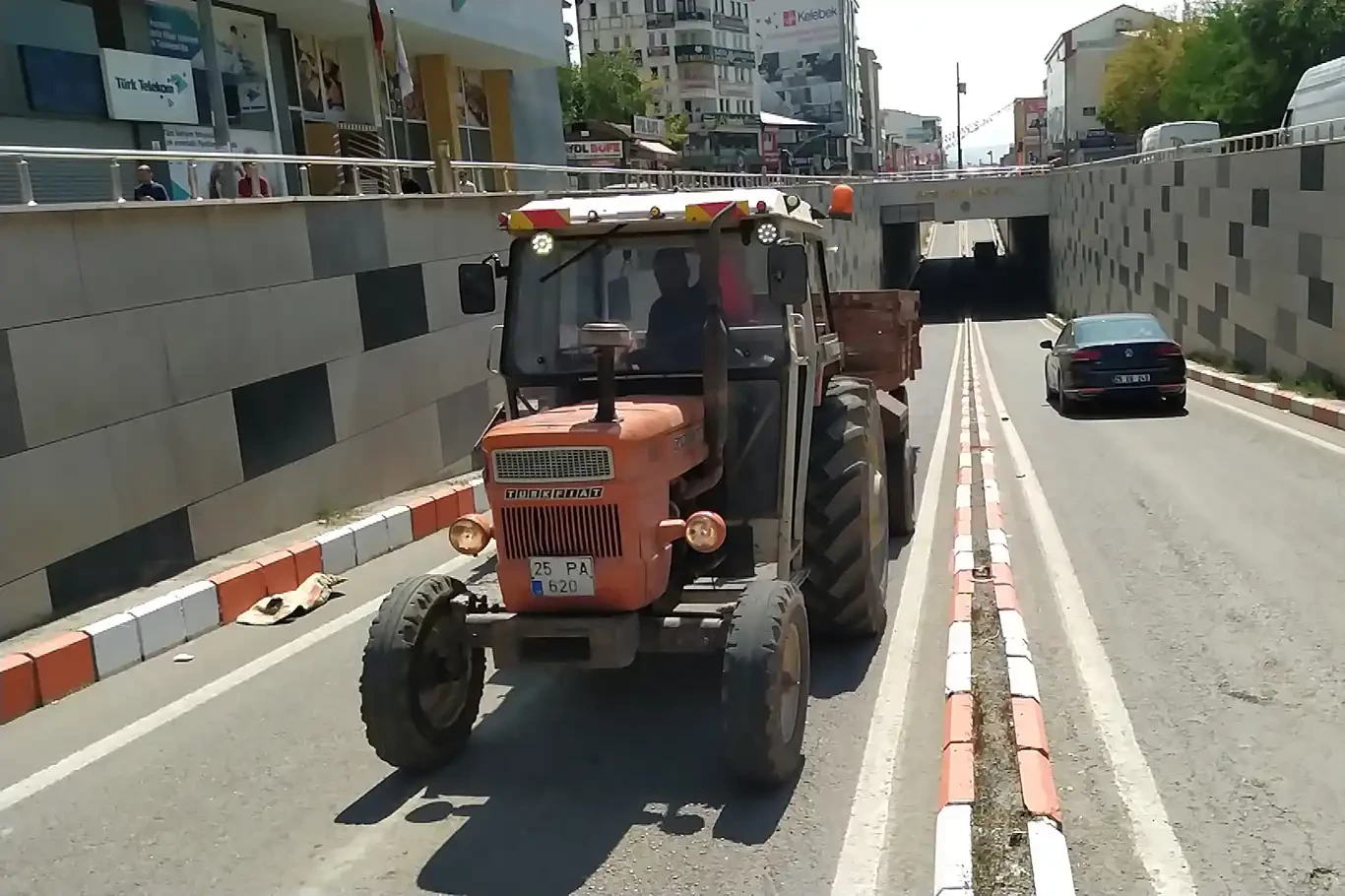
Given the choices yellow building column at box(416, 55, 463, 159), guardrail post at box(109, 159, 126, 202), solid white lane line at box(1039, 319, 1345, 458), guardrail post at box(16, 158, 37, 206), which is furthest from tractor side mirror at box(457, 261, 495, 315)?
yellow building column at box(416, 55, 463, 159)

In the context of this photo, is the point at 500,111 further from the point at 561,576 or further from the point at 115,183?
the point at 561,576

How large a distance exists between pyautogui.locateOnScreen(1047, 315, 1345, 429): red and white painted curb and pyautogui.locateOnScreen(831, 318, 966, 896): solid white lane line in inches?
307

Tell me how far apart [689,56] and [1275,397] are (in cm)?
8515

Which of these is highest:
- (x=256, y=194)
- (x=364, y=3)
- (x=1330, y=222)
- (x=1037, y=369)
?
(x=364, y=3)

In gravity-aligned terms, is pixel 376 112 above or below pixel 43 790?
above

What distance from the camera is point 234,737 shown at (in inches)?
237

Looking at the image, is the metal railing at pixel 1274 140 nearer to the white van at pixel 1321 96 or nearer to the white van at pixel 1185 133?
the white van at pixel 1321 96

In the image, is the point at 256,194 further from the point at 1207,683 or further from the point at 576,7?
the point at 576,7

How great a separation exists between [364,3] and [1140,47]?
79.9 meters

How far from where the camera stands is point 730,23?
332 ft

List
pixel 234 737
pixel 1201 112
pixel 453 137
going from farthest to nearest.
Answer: pixel 1201 112 < pixel 453 137 < pixel 234 737

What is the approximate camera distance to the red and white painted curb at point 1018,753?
4.18 meters

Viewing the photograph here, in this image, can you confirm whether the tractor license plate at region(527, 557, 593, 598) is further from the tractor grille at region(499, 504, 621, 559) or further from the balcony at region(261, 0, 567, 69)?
the balcony at region(261, 0, 567, 69)

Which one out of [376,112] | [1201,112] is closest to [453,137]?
[376,112]
